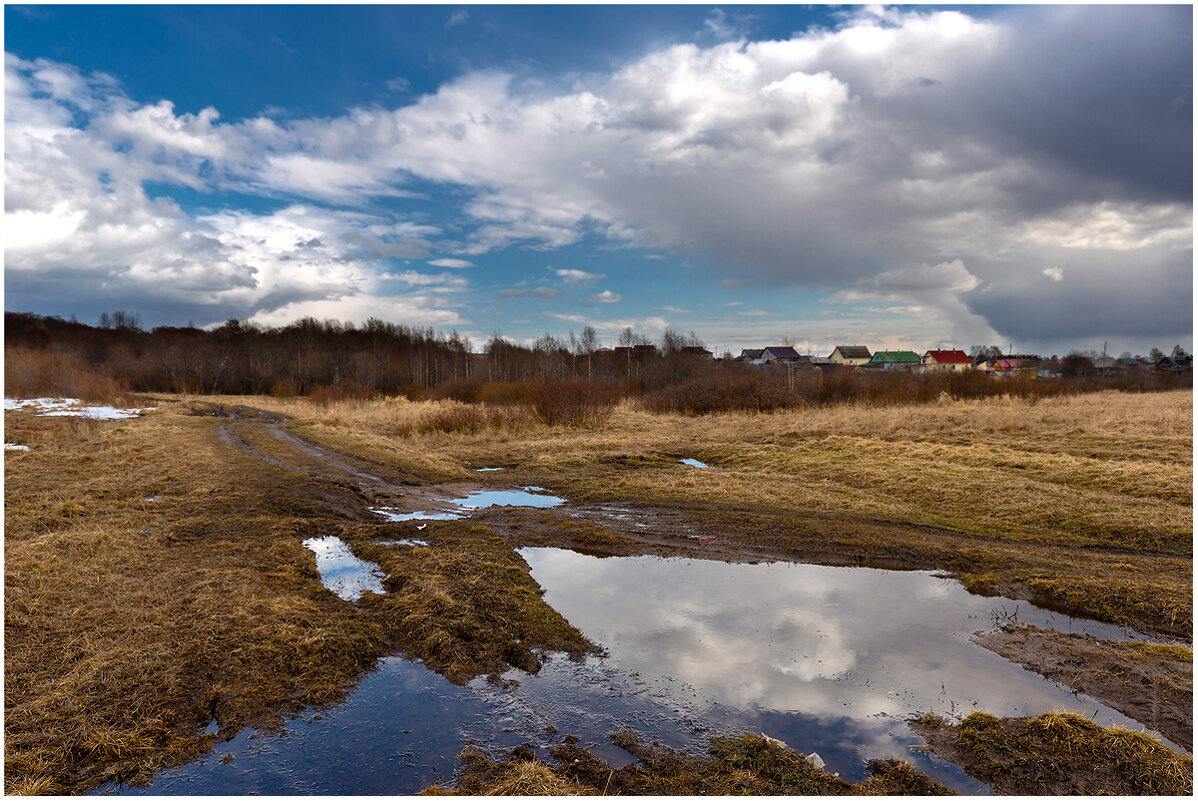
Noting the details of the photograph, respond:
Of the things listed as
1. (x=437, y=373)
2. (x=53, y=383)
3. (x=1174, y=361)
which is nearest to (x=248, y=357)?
(x=437, y=373)

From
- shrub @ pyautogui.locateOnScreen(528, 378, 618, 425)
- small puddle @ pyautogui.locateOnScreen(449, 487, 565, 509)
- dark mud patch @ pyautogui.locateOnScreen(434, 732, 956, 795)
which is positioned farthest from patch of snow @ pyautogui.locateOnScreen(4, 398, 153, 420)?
dark mud patch @ pyautogui.locateOnScreen(434, 732, 956, 795)

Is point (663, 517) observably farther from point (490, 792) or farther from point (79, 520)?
point (79, 520)

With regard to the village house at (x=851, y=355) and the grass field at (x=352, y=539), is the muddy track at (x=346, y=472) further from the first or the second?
the village house at (x=851, y=355)

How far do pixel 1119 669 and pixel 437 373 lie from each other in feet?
247

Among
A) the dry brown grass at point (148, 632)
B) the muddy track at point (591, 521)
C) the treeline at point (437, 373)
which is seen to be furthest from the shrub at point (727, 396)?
the dry brown grass at point (148, 632)

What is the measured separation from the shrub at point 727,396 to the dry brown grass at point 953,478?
4.91m

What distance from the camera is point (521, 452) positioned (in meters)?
18.4

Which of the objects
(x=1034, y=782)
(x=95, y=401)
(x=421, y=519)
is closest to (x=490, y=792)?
(x=1034, y=782)

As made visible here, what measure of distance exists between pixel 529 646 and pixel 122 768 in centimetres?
290

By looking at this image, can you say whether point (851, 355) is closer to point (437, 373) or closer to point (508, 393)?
point (437, 373)

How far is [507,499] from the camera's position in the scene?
12586 millimetres

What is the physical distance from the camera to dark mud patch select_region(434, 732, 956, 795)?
3715mm

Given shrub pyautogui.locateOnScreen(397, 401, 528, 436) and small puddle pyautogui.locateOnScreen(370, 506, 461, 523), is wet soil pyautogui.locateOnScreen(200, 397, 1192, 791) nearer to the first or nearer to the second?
small puddle pyautogui.locateOnScreen(370, 506, 461, 523)

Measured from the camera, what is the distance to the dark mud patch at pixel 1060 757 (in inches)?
150
